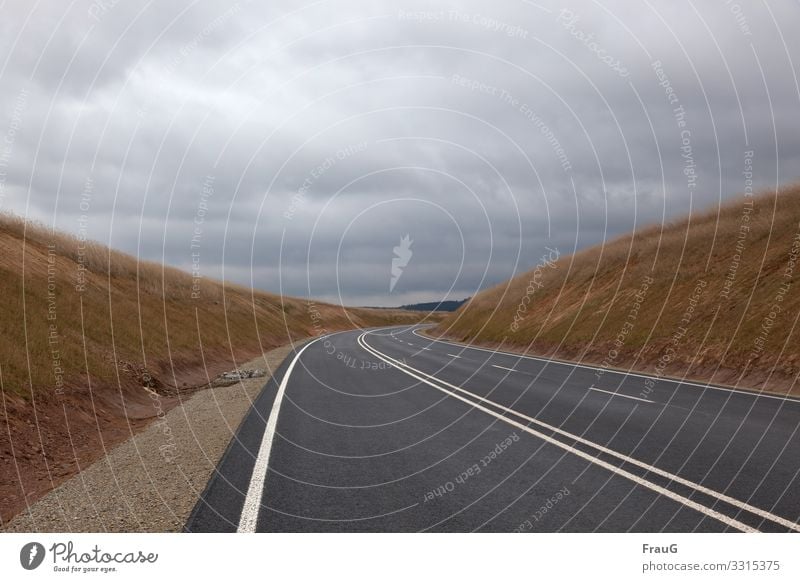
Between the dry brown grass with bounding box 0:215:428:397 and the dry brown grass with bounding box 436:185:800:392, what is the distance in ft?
58.6

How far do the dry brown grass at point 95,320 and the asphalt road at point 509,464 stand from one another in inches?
177

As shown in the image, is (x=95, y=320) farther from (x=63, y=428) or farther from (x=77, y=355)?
(x=63, y=428)

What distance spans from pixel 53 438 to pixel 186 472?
417cm

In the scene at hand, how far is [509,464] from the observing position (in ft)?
24.5

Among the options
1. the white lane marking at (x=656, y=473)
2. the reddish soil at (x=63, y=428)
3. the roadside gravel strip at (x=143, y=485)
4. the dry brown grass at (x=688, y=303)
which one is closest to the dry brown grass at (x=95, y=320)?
the reddish soil at (x=63, y=428)

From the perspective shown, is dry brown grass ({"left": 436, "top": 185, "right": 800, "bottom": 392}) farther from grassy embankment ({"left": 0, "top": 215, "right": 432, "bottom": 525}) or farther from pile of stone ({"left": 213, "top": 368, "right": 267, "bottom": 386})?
grassy embankment ({"left": 0, "top": 215, "right": 432, "bottom": 525})

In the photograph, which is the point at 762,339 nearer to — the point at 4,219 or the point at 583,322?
→ the point at 583,322

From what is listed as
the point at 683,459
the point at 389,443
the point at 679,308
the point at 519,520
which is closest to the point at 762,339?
the point at 679,308

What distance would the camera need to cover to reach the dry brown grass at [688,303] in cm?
2020

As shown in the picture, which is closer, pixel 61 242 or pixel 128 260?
pixel 61 242

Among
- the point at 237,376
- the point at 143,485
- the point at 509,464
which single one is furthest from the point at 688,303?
the point at 143,485

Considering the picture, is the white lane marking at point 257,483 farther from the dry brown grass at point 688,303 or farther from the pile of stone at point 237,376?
the dry brown grass at point 688,303

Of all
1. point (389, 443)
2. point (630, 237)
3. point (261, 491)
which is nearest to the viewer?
point (261, 491)

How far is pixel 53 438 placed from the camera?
997cm
